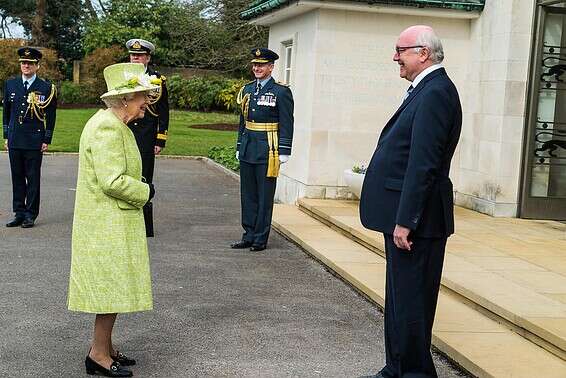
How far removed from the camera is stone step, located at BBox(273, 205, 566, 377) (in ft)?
16.6

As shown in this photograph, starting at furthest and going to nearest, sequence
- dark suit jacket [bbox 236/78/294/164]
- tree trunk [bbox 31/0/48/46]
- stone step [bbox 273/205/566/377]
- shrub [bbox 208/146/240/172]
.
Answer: tree trunk [bbox 31/0/48/46]
shrub [bbox 208/146/240/172]
dark suit jacket [bbox 236/78/294/164]
stone step [bbox 273/205/566/377]

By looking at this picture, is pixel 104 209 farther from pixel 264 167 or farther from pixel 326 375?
pixel 264 167

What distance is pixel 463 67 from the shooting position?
11.7 metres

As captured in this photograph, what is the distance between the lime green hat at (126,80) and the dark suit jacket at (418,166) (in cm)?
137

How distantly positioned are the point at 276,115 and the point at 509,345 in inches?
167

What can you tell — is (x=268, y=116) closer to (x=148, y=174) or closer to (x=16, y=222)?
(x=148, y=174)

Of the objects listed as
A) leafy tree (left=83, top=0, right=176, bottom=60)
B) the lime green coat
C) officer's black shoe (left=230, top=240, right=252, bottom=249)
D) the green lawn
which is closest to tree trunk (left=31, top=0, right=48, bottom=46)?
leafy tree (left=83, top=0, right=176, bottom=60)

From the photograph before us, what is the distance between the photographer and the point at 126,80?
4762 millimetres

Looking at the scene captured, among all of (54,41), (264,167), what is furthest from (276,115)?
(54,41)

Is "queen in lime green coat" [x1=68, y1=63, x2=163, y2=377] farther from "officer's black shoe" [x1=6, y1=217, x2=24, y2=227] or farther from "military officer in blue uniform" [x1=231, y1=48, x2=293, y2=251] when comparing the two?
"officer's black shoe" [x1=6, y1=217, x2=24, y2=227]

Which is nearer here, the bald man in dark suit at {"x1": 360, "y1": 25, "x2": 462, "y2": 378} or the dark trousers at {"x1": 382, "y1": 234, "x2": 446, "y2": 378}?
the bald man in dark suit at {"x1": 360, "y1": 25, "x2": 462, "y2": 378}

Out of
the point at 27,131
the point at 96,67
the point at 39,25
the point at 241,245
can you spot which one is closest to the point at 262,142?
the point at 241,245

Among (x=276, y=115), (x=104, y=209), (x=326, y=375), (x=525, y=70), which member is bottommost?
(x=326, y=375)

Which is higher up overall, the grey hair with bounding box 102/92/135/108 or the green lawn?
the grey hair with bounding box 102/92/135/108
